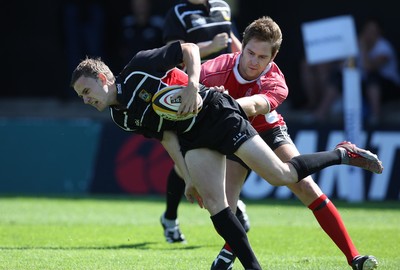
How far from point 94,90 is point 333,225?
2.04 m

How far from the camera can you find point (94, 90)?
19.1ft

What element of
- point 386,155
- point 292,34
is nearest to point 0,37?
point 292,34

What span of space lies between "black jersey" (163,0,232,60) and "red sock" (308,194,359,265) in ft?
7.52

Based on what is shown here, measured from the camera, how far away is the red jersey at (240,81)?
636 centimetres

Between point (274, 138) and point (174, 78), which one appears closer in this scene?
point (174, 78)

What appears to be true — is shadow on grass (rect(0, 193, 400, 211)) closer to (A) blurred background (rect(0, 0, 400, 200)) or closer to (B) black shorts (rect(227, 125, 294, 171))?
(A) blurred background (rect(0, 0, 400, 200))

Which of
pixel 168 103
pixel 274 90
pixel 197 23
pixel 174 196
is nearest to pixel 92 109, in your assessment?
pixel 197 23

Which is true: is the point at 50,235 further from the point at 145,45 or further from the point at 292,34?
the point at 292,34

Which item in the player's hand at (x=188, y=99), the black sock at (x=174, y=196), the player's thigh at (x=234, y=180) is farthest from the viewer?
the black sock at (x=174, y=196)

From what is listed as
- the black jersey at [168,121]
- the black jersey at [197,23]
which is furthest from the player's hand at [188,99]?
the black jersey at [197,23]

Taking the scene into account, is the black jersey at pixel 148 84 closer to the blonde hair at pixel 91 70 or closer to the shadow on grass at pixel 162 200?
the blonde hair at pixel 91 70

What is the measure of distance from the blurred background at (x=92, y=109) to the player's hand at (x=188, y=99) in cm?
623

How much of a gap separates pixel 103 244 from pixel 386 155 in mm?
5089

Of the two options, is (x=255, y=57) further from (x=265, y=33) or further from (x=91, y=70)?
(x=91, y=70)
